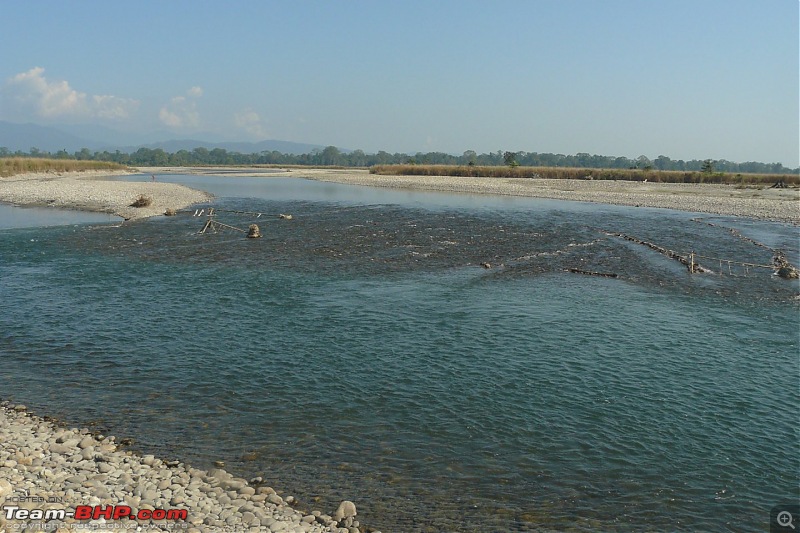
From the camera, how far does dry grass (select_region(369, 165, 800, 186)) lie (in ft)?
356

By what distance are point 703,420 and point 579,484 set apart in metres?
5.07

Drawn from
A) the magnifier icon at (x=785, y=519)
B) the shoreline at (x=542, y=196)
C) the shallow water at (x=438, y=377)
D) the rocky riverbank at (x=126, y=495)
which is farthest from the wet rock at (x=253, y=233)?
the magnifier icon at (x=785, y=519)

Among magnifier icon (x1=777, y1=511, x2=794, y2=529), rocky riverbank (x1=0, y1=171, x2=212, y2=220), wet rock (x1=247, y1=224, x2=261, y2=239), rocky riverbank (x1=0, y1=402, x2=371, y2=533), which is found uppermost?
rocky riverbank (x1=0, y1=171, x2=212, y2=220)

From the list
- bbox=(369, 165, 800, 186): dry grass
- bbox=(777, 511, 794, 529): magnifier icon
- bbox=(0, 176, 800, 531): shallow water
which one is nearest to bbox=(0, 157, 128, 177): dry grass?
bbox=(369, 165, 800, 186): dry grass

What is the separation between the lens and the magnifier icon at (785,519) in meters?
10.3

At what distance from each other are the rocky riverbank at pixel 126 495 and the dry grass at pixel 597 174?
379 feet

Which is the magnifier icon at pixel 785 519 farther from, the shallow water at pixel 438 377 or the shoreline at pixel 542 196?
the shoreline at pixel 542 196

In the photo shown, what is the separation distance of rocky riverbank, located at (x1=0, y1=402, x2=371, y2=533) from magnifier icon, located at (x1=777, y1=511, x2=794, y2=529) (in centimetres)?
778

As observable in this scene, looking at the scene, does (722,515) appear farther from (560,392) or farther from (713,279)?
(713,279)

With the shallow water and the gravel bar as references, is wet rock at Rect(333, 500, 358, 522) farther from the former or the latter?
the gravel bar

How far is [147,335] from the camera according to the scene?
19.4 meters

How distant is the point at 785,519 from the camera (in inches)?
412

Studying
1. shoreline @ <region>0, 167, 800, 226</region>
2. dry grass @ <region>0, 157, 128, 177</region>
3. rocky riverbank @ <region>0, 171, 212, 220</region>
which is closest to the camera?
rocky riverbank @ <region>0, 171, 212, 220</region>

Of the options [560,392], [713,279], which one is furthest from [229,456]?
[713,279]
